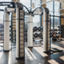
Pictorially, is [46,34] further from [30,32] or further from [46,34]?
[30,32]

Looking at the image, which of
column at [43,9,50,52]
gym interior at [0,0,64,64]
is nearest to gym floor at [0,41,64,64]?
gym interior at [0,0,64,64]

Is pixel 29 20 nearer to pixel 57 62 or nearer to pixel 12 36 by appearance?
pixel 12 36

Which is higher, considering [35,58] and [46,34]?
[46,34]

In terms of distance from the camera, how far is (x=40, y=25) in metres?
14.0

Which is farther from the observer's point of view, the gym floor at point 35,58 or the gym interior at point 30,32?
the gym interior at point 30,32

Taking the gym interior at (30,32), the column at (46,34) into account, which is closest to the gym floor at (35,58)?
the gym interior at (30,32)

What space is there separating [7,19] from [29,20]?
198cm

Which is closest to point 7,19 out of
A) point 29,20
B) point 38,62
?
point 29,20

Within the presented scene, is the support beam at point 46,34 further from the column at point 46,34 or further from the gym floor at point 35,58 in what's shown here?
the gym floor at point 35,58

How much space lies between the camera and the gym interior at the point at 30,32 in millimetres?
5980

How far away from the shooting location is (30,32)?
8867 mm

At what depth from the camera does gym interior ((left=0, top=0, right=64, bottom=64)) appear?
5980mm

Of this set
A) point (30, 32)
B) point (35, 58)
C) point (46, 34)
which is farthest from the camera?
point (30, 32)

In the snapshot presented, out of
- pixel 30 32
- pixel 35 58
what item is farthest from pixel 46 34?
pixel 35 58
